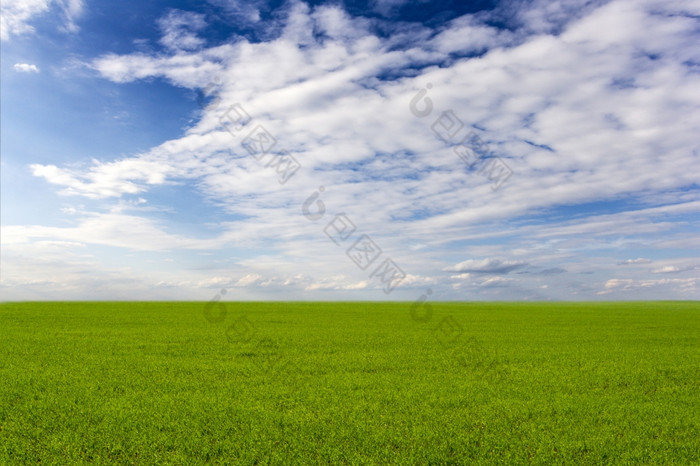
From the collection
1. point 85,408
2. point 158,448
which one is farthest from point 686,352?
point 85,408

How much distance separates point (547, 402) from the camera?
9.58 meters

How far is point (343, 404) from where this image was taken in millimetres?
9109

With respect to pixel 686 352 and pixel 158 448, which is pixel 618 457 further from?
pixel 686 352

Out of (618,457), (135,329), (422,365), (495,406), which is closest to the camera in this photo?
(618,457)

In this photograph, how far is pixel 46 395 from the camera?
31.7ft

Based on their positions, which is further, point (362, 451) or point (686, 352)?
point (686, 352)

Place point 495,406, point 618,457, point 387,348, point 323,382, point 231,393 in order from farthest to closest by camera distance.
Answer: point 387,348, point 323,382, point 231,393, point 495,406, point 618,457

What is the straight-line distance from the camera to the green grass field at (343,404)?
274 inches

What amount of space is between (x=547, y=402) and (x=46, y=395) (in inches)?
447

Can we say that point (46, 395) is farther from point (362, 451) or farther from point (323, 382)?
point (362, 451)

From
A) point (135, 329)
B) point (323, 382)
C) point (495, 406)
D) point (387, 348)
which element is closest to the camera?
point (495, 406)

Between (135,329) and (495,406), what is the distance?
66.9 ft

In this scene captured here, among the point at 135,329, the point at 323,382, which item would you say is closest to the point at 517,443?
the point at 323,382

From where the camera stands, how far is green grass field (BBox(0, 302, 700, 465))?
6.96 metres
